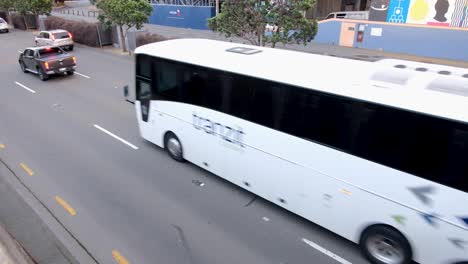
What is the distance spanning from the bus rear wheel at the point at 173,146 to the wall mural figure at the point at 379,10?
20.0m

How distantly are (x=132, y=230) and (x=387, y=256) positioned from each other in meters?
4.78

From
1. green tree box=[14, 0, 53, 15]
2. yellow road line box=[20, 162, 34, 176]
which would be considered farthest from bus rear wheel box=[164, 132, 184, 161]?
green tree box=[14, 0, 53, 15]

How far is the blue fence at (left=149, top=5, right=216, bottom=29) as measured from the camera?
3359 centimetres

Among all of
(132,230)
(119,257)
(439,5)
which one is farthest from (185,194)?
(439,5)

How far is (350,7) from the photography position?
4016 cm

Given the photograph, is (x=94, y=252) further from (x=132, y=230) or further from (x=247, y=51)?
(x=247, y=51)

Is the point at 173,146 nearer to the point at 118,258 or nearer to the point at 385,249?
the point at 118,258

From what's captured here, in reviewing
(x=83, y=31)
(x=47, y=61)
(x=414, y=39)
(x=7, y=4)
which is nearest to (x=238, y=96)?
(x=47, y=61)

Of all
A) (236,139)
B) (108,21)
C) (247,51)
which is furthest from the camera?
(108,21)

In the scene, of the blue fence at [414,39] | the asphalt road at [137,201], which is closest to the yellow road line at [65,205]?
the asphalt road at [137,201]

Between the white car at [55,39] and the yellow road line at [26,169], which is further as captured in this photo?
the white car at [55,39]

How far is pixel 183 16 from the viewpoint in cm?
3544

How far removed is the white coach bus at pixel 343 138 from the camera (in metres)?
4.60

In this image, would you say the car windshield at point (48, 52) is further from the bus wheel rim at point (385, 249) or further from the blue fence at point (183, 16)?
the bus wheel rim at point (385, 249)
